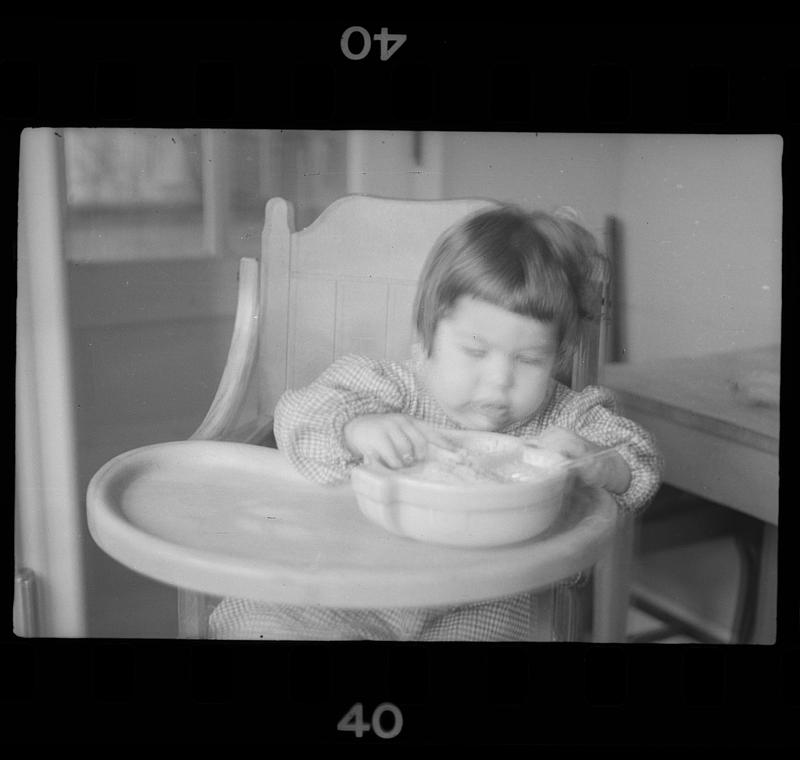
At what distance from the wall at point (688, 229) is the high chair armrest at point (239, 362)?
1.10ft

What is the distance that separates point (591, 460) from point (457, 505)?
0.15 meters

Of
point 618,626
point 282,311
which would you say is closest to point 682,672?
point 618,626

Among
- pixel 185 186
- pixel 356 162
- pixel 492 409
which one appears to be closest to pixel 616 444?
pixel 492 409

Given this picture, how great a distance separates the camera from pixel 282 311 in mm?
884

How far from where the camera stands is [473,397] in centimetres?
82

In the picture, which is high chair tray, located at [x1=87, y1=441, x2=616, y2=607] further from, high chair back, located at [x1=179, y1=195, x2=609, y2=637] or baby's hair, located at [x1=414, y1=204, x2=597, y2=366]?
baby's hair, located at [x1=414, y1=204, x2=597, y2=366]

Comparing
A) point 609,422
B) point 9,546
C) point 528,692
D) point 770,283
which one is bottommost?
point 528,692

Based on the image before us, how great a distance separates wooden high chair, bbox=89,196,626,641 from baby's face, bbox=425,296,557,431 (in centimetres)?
4

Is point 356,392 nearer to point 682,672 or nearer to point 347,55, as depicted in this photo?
point 347,55

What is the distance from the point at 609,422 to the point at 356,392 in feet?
0.74

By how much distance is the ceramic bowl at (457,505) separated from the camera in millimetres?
Result: 753

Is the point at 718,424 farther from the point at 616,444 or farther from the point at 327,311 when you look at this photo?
the point at 327,311

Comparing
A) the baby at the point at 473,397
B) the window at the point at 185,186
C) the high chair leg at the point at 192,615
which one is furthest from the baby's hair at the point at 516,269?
the high chair leg at the point at 192,615

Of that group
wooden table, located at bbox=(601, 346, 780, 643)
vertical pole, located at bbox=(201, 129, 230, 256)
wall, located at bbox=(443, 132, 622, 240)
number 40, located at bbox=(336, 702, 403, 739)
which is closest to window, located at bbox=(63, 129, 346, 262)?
vertical pole, located at bbox=(201, 129, 230, 256)
